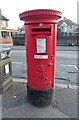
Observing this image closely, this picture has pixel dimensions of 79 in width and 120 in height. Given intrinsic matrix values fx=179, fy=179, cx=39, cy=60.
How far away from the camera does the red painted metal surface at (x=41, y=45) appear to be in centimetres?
315

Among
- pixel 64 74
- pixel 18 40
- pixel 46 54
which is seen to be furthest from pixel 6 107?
pixel 18 40

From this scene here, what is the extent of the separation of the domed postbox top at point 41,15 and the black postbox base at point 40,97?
53.2 inches

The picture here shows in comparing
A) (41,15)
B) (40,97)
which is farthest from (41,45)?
(40,97)

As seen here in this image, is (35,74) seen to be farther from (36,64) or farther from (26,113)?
(26,113)

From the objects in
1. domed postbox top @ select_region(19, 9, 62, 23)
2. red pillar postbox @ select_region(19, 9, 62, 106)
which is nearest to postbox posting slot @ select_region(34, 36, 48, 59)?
red pillar postbox @ select_region(19, 9, 62, 106)

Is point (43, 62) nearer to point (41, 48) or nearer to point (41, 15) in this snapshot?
point (41, 48)

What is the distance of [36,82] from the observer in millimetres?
3422

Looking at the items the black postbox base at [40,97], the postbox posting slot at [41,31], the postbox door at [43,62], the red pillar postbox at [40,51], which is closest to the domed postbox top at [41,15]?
the red pillar postbox at [40,51]

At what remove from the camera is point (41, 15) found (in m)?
3.10

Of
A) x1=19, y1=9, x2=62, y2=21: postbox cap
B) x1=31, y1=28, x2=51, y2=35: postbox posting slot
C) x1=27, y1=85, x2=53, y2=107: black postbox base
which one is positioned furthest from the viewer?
x1=27, y1=85, x2=53, y2=107: black postbox base

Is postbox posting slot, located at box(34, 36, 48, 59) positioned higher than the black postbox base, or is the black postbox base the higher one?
postbox posting slot, located at box(34, 36, 48, 59)

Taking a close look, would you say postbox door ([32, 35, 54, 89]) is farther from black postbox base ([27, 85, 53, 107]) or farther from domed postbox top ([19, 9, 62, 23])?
domed postbox top ([19, 9, 62, 23])

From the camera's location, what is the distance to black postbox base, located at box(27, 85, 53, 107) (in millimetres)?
3422

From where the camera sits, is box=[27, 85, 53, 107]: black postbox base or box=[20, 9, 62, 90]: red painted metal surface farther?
box=[27, 85, 53, 107]: black postbox base
